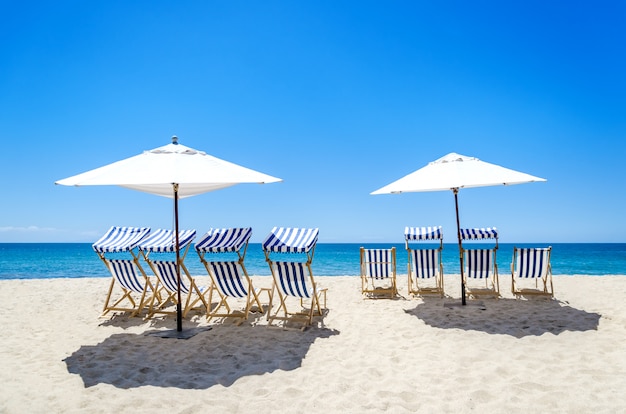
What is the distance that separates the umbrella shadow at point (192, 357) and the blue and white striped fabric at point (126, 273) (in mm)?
929

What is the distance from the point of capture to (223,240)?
472cm

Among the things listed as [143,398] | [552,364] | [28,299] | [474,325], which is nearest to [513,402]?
[552,364]

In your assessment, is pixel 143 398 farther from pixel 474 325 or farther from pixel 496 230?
pixel 496 230

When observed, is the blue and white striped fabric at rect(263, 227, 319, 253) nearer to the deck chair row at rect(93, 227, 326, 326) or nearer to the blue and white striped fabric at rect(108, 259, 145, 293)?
the deck chair row at rect(93, 227, 326, 326)

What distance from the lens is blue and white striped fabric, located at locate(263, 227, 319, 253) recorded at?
4414 millimetres

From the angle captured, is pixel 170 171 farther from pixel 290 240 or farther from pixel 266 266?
pixel 266 266

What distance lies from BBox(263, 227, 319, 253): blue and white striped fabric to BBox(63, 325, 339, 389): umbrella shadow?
3.24 ft

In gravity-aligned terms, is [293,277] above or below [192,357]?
above

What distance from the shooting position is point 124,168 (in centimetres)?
378

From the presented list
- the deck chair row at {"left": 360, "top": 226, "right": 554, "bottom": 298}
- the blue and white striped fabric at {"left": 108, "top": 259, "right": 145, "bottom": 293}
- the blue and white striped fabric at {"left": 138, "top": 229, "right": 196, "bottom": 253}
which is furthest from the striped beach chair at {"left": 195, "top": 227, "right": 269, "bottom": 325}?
the deck chair row at {"left": 360, "top": 226, "right": 554, "bottom": 298}

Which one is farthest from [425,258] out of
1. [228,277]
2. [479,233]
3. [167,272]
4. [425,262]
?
[167,272]

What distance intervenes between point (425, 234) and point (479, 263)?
1.00 metres

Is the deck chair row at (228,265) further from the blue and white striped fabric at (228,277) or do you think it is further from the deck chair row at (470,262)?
the deck chair row at (470,262)

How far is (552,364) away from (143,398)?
327 centimetres
